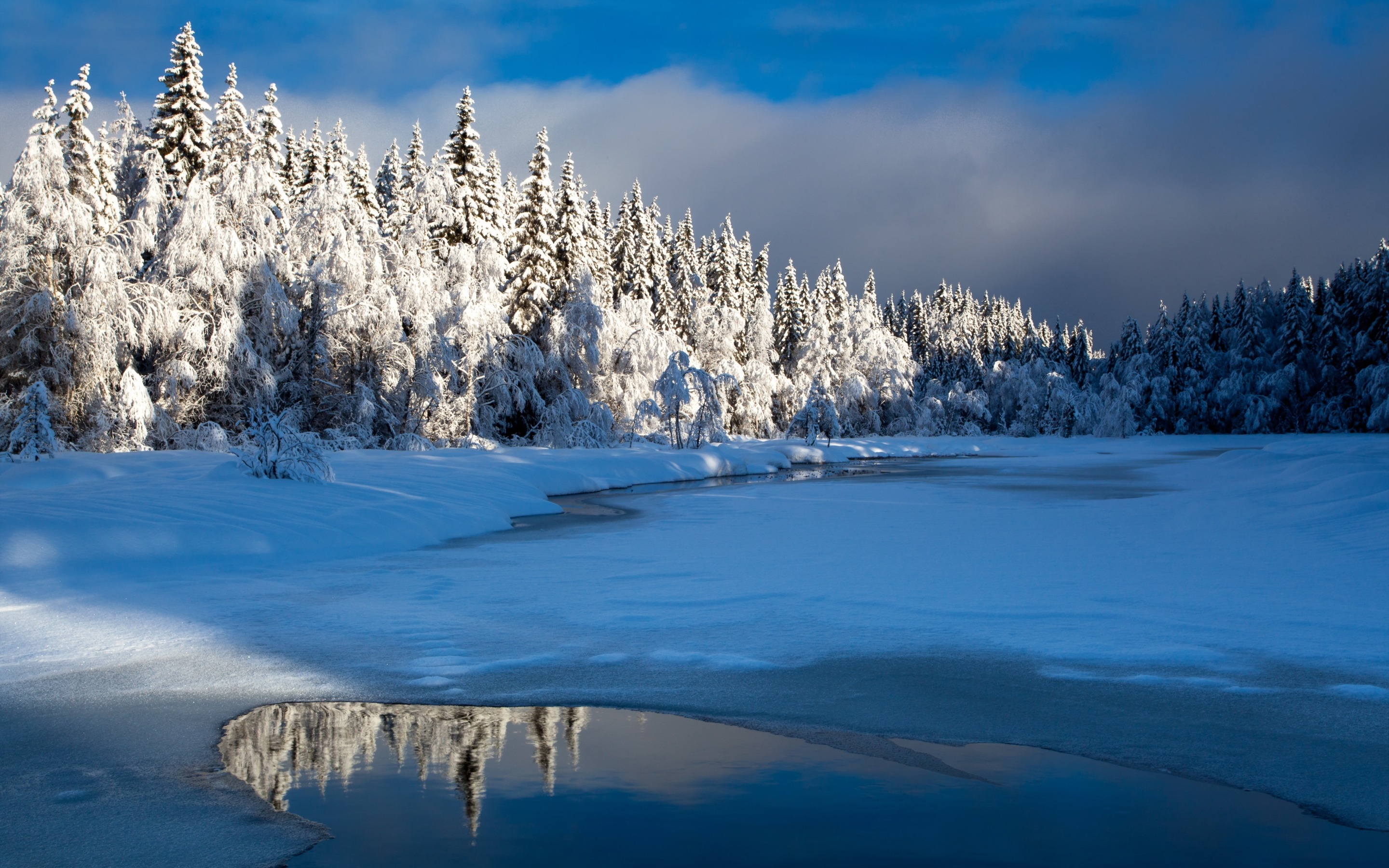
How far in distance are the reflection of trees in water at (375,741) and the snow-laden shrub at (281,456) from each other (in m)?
9.15

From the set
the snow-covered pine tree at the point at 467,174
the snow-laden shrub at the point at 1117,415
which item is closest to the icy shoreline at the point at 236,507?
the snow-covered pine tree at the point at 467,174

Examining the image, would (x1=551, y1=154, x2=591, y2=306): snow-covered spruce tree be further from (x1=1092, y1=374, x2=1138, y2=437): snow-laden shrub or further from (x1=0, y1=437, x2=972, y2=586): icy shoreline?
(x1=1092, y1=374, x2=1138, y2=437): snow-laden shrub

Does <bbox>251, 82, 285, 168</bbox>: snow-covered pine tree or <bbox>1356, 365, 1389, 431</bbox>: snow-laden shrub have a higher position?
<bbox>251, 82, 285, 168</bbox>: snow-covered pine tree

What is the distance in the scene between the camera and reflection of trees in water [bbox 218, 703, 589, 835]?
4059 mm

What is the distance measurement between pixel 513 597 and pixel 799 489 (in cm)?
1411

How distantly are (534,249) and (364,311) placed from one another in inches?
361

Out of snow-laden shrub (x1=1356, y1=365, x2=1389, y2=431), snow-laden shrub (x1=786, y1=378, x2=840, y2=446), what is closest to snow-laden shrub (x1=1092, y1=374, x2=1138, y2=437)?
snow-laden shrub (x1=1356, y1=365, x2=1389, y2=431)

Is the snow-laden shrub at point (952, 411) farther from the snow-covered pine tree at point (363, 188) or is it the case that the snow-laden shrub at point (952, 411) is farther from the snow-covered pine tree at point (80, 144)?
the snow-covered pine tree at point (80, 144)

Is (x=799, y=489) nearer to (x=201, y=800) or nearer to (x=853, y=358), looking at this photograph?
(x=201, y=800)

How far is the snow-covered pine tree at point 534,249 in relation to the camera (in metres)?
34.1

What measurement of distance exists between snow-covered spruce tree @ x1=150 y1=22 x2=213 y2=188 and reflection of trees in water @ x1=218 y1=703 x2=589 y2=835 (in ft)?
88.8

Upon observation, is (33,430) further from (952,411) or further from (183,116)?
(952,411)

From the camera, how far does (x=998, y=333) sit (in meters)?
98.6

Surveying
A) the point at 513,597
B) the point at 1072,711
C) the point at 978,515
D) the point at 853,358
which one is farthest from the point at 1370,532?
the point at 853,358
